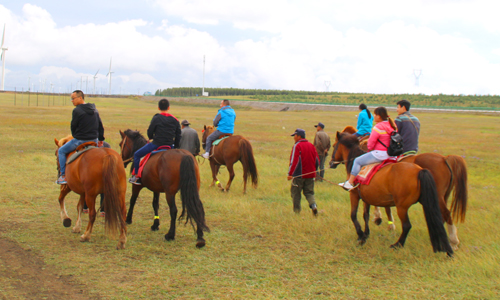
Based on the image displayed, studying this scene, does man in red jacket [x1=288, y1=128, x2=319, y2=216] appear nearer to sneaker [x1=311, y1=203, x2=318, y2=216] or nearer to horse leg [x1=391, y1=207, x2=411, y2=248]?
sneaker [x1=311, y1=203, x2=318, y2=216]

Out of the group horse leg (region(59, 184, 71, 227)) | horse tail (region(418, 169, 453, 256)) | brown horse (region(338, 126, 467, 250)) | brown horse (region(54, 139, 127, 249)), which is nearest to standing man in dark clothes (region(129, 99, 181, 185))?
brown horse (region(54, 139, 127, 249))

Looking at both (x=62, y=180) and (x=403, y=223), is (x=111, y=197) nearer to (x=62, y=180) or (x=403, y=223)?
(x=62, y=180)

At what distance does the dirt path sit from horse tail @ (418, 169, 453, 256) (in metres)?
5.33

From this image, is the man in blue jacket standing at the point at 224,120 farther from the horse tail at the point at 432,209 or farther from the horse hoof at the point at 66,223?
the horse tail at the point at 432,209

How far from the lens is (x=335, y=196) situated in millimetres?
11523

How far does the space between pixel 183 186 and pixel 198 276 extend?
188cm

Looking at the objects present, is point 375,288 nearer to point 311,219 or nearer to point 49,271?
point 311,219

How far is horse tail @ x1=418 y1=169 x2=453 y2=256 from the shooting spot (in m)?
6.33

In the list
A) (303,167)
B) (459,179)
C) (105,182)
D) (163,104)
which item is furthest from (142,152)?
(459,179)

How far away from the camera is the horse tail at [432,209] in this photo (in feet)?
20.8

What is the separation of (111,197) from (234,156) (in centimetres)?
558

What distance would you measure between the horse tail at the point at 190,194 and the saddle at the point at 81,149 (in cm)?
199

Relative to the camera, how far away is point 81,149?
25.8ft

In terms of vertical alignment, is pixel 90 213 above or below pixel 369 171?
below
